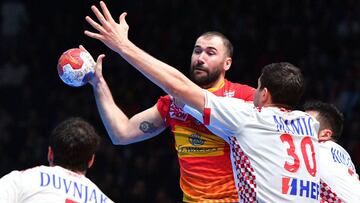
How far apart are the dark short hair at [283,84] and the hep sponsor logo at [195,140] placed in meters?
1.21

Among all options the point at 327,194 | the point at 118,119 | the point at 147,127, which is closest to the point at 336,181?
the point at 327,194

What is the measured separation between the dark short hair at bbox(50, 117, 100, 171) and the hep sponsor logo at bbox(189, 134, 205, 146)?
1.71 meters

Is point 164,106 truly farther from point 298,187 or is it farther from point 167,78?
point 298,187

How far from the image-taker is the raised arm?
7219mm

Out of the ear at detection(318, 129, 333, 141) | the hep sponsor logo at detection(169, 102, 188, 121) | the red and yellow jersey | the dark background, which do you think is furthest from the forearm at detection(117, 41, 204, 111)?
the dark background

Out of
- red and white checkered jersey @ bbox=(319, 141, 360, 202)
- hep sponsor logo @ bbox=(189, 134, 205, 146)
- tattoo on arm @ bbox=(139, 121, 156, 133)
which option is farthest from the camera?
tattoo on arm @ bbox=(139, 121, 156, 133)

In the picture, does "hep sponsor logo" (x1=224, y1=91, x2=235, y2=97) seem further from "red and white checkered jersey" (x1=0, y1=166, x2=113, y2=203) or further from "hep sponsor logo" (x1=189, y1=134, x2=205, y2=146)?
"red and white checkered jersey" (x1=0, y1=166, x2=113, y2=203)

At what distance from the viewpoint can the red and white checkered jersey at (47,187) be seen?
511 cm

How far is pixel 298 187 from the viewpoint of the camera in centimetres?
564

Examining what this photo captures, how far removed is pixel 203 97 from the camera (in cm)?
567

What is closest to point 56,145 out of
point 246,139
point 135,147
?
point 246,139

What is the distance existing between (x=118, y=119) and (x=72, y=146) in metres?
2.01

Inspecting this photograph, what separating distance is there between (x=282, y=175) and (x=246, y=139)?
37 centimetres

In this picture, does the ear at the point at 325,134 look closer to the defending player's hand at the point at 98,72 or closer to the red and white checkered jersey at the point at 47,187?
the defending player's hand at the point at 98,72
